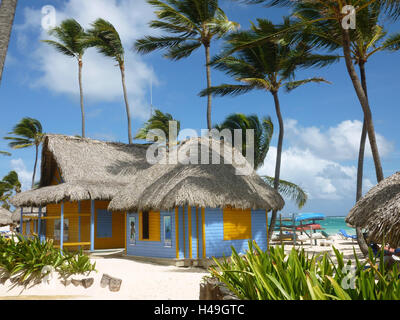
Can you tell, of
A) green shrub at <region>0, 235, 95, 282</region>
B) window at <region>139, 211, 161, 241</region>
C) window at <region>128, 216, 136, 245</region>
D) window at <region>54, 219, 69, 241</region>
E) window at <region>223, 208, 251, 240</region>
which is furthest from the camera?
window at <region>54, 219, 69, 241</region>

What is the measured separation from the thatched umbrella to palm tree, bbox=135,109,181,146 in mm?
18508

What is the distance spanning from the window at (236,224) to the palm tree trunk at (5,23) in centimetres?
841

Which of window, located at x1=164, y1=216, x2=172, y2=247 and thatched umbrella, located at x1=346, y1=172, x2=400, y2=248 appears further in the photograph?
window, located at x1=164, y1=216, x2=172, y2=247

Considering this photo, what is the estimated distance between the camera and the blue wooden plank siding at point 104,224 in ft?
55.7

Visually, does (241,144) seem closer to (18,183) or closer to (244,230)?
(244,230)

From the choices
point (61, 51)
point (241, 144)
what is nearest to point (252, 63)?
point (241, 144)

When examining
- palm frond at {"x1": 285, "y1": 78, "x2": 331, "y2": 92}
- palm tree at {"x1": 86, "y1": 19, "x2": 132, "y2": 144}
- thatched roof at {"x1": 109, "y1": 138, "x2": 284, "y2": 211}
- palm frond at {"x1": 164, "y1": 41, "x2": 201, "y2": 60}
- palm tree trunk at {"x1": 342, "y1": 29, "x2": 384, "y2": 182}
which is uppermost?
palm tree at {"x1": 86, "y1": 19, "x2": 132, "y2": 144}

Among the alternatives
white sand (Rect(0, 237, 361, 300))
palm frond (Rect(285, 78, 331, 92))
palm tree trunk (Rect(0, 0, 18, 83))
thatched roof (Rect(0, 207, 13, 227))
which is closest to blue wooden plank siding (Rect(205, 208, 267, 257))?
white sand (Rect(0, 237, 361, 300))

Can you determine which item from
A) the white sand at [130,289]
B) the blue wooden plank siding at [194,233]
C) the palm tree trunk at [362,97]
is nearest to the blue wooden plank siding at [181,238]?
the blue wooden plank siding at [194,233]

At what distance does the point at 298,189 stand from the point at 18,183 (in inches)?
1728

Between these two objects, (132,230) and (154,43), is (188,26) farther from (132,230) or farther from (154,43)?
(132,230)

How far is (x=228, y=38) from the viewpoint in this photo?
14.3m

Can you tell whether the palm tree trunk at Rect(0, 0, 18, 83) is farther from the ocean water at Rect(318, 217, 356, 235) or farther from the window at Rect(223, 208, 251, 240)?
the ocean water at Rect(318, 217, 356, 235)

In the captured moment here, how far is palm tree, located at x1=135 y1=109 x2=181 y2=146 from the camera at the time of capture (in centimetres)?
2719
